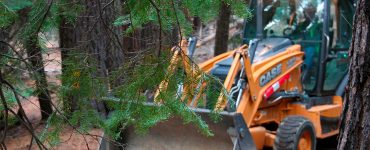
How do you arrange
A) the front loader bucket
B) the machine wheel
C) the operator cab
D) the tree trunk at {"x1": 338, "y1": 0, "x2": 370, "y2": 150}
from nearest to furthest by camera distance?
the tree trunk at {"x1": 338, "y1": 0, "x2": 370, "y2": 150}
the front loader bucket
the machine wheel
the operator cab

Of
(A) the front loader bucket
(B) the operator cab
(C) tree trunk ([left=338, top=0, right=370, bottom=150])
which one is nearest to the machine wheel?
(A) the front loader bucket

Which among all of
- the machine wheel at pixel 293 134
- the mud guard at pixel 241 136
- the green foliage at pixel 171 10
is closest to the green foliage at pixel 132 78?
the green foliage at pixel 171 10

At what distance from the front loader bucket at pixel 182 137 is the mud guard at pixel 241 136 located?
1.5 inches

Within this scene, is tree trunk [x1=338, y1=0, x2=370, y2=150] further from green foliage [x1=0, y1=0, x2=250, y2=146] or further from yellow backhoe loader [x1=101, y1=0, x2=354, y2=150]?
yellow backhoe loader [x1=101, y1=0, x2=354, y2=150]

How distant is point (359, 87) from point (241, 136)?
3.01 meters

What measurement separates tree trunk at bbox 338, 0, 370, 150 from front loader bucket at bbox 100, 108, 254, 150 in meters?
2.82

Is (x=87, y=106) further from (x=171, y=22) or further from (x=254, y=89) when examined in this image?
(x=254, y=89)

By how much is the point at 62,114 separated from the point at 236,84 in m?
3.35

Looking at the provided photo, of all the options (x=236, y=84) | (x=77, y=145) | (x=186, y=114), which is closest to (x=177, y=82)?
(x=186, y=114)

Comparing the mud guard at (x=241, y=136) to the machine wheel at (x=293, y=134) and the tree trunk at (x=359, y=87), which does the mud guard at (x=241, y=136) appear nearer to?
the machine wheel at (x=293, y=134)

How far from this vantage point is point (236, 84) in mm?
6582

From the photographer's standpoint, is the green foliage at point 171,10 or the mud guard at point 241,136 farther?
the mud guard at point 241,136

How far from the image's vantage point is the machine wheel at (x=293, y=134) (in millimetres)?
6543

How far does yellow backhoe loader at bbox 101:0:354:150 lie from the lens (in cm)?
641
